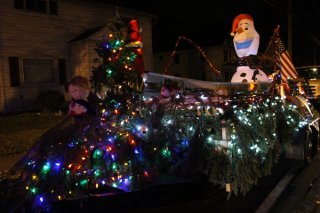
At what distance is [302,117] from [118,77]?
4.37m

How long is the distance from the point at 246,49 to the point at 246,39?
248mm

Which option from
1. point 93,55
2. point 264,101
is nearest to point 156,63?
point 93,55

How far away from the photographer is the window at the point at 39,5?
52.4 feet

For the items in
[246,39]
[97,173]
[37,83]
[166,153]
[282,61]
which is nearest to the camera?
[97,173]

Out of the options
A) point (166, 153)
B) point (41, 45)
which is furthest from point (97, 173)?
point (41, 45)

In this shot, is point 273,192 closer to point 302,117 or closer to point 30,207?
point 302,117

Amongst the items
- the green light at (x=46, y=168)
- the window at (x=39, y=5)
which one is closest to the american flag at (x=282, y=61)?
the green light at (x=46, y=168)

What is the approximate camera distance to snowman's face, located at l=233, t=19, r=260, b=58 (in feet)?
28.7

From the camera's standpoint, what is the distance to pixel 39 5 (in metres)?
16.8

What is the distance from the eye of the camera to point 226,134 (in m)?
4.58

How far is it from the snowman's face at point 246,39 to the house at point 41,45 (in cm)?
757

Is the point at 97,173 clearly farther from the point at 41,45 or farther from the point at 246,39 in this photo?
the point at 41,45

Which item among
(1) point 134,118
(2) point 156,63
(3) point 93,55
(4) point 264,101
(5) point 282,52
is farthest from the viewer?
(2) point 156,63

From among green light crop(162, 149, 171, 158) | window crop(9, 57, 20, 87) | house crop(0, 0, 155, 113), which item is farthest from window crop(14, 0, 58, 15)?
green light crop(162, 149, 171, 158)
